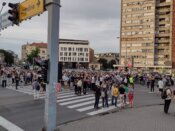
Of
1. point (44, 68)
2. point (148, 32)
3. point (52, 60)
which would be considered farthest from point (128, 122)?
point (148, 32)

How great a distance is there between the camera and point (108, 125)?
15.2 metres

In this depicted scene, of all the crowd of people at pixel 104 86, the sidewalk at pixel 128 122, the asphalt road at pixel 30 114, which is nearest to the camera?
the sidewalk at pixel 128 122

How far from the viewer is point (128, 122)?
1602 cm

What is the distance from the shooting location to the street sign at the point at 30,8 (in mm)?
13466

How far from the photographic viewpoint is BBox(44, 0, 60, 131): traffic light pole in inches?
517

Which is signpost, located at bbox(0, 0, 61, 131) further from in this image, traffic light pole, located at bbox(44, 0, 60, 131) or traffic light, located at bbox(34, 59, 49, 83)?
traffic light, located at bbox(34, 59, 49, 83)

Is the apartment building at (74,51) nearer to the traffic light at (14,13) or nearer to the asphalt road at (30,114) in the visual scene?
the asphalt road at (30,114)

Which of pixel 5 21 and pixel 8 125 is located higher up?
pixel 5 21

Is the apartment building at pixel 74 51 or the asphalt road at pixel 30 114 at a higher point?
the apartment building at pixel 74 51

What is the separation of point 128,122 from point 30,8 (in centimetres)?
686

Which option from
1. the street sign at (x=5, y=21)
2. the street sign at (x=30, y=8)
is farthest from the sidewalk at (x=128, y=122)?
the street sign at (x=5, y=21)

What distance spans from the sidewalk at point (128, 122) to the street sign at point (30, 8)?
16.1 ft

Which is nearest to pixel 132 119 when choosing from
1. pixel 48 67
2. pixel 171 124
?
pixel 171 124

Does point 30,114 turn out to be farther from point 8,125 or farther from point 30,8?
point 30,8
